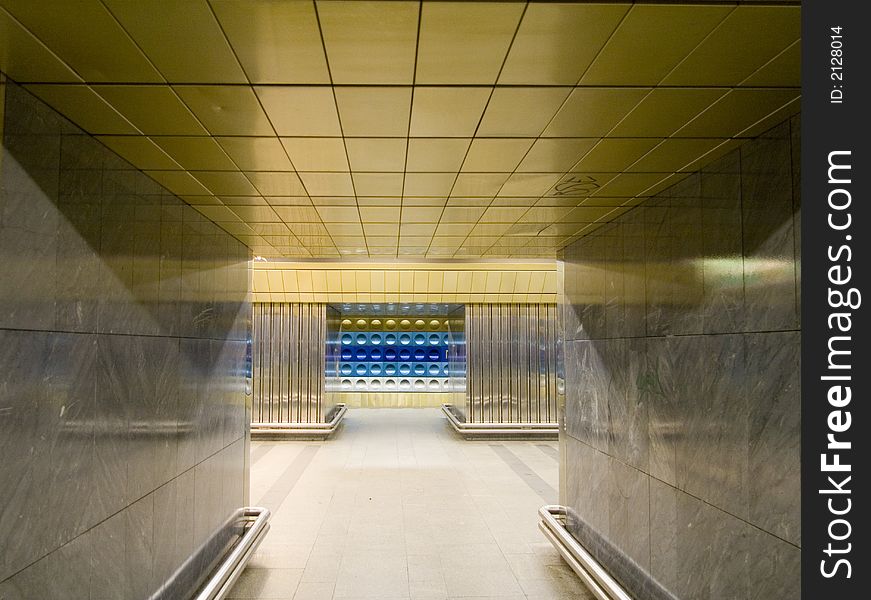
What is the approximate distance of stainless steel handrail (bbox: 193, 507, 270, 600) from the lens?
4996 mm

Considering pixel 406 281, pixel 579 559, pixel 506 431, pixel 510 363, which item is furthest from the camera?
pixel 510 363

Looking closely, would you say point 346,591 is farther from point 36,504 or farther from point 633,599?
point 36,504

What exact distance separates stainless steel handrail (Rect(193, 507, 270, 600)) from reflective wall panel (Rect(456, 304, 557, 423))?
921 cm

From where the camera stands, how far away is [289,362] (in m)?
15.5

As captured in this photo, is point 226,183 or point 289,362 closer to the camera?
point 226,183

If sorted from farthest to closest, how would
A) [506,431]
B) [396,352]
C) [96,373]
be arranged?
[396,352] → [506,431] → [96,373]

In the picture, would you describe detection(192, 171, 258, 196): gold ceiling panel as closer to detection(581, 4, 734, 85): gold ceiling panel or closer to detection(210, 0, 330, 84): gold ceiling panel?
detection(210, 0, 330, 84): gold ceiling panel

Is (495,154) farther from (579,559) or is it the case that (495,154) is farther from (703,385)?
(579,559)

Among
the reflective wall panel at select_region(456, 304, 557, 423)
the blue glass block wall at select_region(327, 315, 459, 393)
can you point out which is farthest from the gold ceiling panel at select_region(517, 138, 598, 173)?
the blue glass block wall at select_region(327, 315, 459, 393)

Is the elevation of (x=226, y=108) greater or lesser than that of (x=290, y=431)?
greater

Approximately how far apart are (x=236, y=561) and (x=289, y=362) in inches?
399

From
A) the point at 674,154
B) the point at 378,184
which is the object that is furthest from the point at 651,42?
the point at 378,184

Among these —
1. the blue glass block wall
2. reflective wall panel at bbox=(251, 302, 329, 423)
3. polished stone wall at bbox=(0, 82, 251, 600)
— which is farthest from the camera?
the blue glass block wall

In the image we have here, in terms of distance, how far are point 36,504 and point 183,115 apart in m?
2.06
